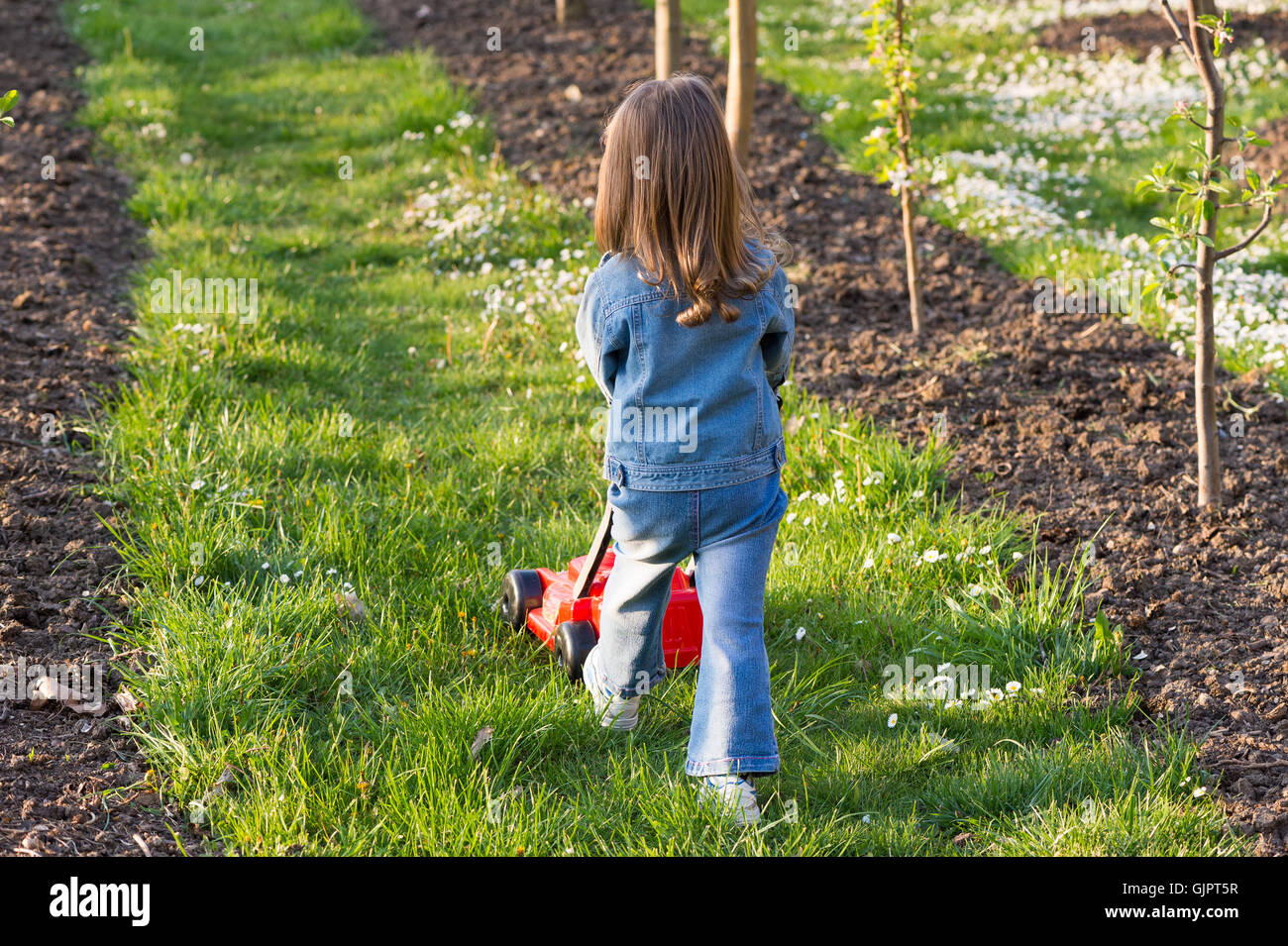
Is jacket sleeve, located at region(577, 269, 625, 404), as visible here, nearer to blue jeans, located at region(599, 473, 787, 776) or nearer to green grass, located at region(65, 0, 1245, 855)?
blue jeans, located at region(599, 473, 787, 776)

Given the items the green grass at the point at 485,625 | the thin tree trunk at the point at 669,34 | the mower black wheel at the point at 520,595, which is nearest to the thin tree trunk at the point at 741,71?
the thin tree trunk at the point at 669,34

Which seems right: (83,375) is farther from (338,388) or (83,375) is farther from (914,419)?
(914,419)

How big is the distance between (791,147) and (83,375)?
5562 millimetres

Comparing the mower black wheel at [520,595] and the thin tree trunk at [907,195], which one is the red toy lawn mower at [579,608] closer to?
the mower black wheel at [520,595]

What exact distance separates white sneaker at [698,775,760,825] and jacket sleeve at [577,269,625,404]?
3.35ft

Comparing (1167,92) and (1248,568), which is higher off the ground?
(1167,92)

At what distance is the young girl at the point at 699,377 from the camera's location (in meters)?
2.83

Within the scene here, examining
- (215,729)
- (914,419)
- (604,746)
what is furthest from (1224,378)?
(215,729)

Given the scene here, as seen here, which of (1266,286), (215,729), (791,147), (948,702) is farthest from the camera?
(791,147)

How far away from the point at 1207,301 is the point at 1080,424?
1002 millimetres

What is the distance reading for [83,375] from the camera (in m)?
5.36

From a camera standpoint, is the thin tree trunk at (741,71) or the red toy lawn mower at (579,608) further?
the thin tree trunk at (741,71)

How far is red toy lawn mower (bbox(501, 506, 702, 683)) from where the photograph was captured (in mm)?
3438

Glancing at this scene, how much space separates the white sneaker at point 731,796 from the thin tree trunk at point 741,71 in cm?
464
